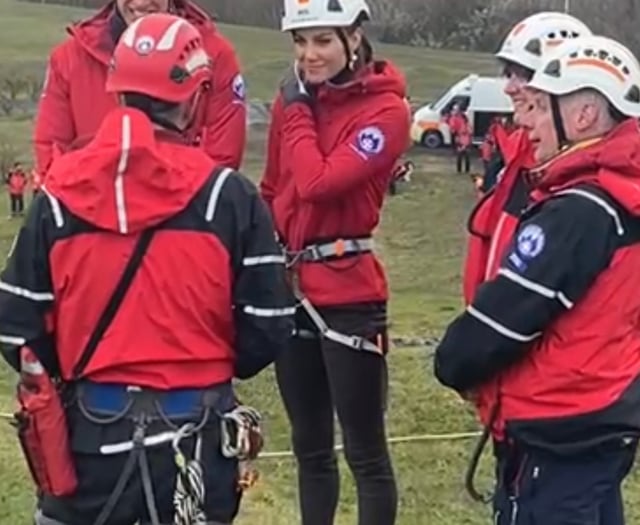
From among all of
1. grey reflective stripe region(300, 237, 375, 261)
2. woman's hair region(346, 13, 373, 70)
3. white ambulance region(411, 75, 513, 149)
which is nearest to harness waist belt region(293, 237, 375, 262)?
grey reflective stripe region(300, 237, 375, 261)

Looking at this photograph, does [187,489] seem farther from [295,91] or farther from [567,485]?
[295,91]

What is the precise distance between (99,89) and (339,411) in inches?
54.7

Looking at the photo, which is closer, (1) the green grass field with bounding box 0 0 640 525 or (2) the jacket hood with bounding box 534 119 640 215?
(2) the jacket hood with bounding box 534 119 640 215

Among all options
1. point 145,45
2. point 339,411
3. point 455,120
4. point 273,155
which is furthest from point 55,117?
point 455,120

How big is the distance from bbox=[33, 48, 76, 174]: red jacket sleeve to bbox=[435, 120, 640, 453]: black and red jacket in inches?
69.8

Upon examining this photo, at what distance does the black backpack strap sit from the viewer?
391 cm

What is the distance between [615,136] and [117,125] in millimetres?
1314

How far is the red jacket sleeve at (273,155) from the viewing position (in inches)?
214

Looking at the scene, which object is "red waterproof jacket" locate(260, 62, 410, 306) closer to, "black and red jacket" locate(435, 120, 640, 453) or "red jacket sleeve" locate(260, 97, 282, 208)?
"red jacket sleeve" locate(260, 97, 282, 208)

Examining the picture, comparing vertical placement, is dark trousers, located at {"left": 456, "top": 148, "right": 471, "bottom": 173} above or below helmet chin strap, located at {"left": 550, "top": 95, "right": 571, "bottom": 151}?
below

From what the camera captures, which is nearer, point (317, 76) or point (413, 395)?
point (317, 76)

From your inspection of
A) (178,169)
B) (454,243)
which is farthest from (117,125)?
(454,243)

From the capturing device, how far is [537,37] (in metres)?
4.71

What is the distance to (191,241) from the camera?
3.93 m
